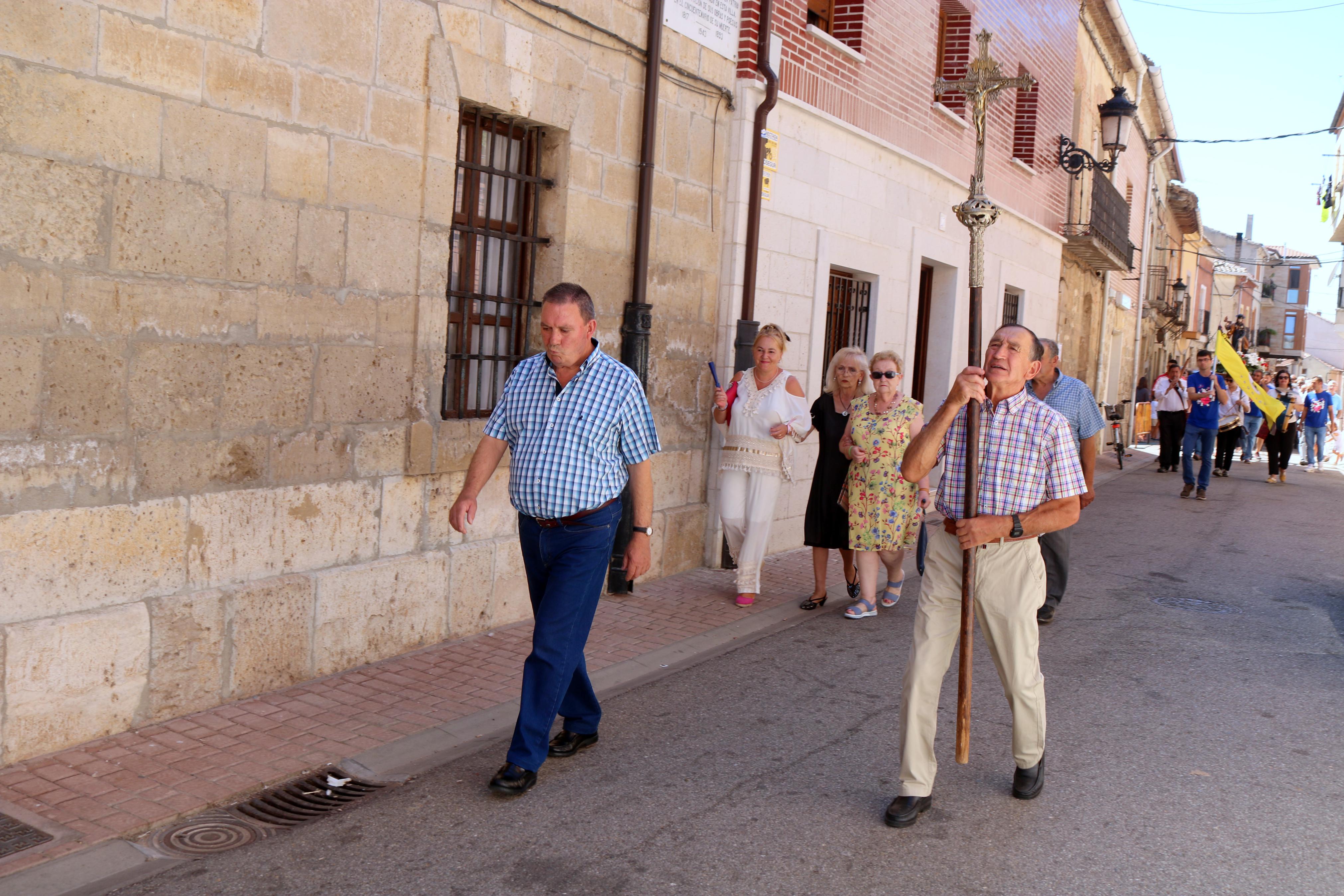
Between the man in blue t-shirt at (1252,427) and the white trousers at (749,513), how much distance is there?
60.1 feet

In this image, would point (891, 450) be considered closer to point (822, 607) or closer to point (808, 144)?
point (822, 607)

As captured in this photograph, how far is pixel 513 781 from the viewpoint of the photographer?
4.15m

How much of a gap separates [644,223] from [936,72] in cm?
706

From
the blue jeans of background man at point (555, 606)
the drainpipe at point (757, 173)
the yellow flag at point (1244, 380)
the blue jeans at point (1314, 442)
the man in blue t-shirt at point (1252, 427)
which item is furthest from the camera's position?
the man in blue t-shirt at point (1252, 427)

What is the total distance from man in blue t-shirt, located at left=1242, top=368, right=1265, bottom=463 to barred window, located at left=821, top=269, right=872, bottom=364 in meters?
14.6

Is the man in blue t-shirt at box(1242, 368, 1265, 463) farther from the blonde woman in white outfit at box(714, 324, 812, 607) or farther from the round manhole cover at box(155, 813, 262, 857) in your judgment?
the round manhole cover at box(155, 813, 262, 857)

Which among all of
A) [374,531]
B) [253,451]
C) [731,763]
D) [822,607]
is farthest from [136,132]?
[822,607]

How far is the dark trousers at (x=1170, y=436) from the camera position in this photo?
19812 millimetres

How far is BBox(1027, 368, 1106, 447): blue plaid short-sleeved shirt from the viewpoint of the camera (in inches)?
282

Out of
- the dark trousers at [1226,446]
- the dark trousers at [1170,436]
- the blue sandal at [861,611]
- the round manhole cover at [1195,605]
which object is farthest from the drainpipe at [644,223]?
the dark trousers at [1226,446]

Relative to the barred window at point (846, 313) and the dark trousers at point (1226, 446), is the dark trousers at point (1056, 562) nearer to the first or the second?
the barred window at point (846, 313)

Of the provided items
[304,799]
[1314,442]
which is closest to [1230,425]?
[1314,442]

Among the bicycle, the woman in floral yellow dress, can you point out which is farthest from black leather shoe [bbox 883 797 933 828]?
the bicycle

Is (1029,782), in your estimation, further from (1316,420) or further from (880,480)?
(1316,420)
